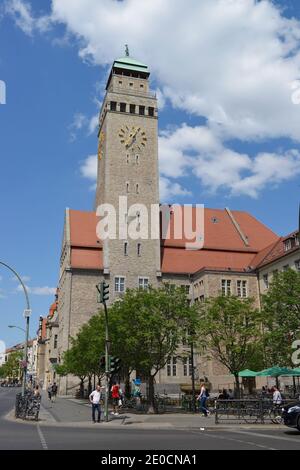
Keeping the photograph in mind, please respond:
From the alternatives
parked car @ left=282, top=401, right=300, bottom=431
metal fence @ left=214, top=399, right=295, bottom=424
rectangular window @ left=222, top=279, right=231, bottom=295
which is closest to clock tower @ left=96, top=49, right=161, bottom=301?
rectangular window @ left=222, top=279, right=231, bottom=295

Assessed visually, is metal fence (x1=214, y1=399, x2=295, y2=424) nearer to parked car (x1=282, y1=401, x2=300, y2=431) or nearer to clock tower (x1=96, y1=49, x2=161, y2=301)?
parked car (x1=282, y1=401, x2=300, y2=431)

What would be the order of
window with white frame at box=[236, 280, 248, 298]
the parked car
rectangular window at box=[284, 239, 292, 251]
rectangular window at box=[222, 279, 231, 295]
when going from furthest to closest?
window with white frame at box=[236, 280, 248, 298] < rectangular window at box=[222, 279, 231, 295] < rectangular window at box=[284, 239, 292, 251] < the parked car

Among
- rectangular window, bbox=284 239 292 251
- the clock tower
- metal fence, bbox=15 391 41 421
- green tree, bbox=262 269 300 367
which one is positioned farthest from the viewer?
the clock tower

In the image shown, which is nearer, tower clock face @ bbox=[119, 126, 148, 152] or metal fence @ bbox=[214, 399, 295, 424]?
metal fence @ bbox=[214, 399, 295, 424]

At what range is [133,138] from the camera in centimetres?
6494

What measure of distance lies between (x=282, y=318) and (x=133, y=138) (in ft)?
123

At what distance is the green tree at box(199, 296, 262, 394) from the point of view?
113ft

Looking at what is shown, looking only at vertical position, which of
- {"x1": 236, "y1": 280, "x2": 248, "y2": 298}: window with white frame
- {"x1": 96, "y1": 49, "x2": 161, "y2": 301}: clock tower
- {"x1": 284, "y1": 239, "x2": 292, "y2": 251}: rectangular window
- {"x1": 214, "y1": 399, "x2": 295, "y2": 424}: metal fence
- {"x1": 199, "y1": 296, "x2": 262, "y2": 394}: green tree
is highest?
{"x1": 96, "y1": 49, "x2": 161, "y2": 301}: clock tower

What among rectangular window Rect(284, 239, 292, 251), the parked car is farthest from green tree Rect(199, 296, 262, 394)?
rectangular window Rect(284, 239, 292, 251)

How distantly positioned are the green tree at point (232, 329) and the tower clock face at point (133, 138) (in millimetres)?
33030

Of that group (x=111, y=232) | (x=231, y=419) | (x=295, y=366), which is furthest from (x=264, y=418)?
(x=111, y=232)

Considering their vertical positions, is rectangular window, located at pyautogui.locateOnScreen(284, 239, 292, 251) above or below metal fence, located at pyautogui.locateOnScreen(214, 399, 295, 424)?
above

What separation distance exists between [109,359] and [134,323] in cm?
782

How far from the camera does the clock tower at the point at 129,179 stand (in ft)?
199
